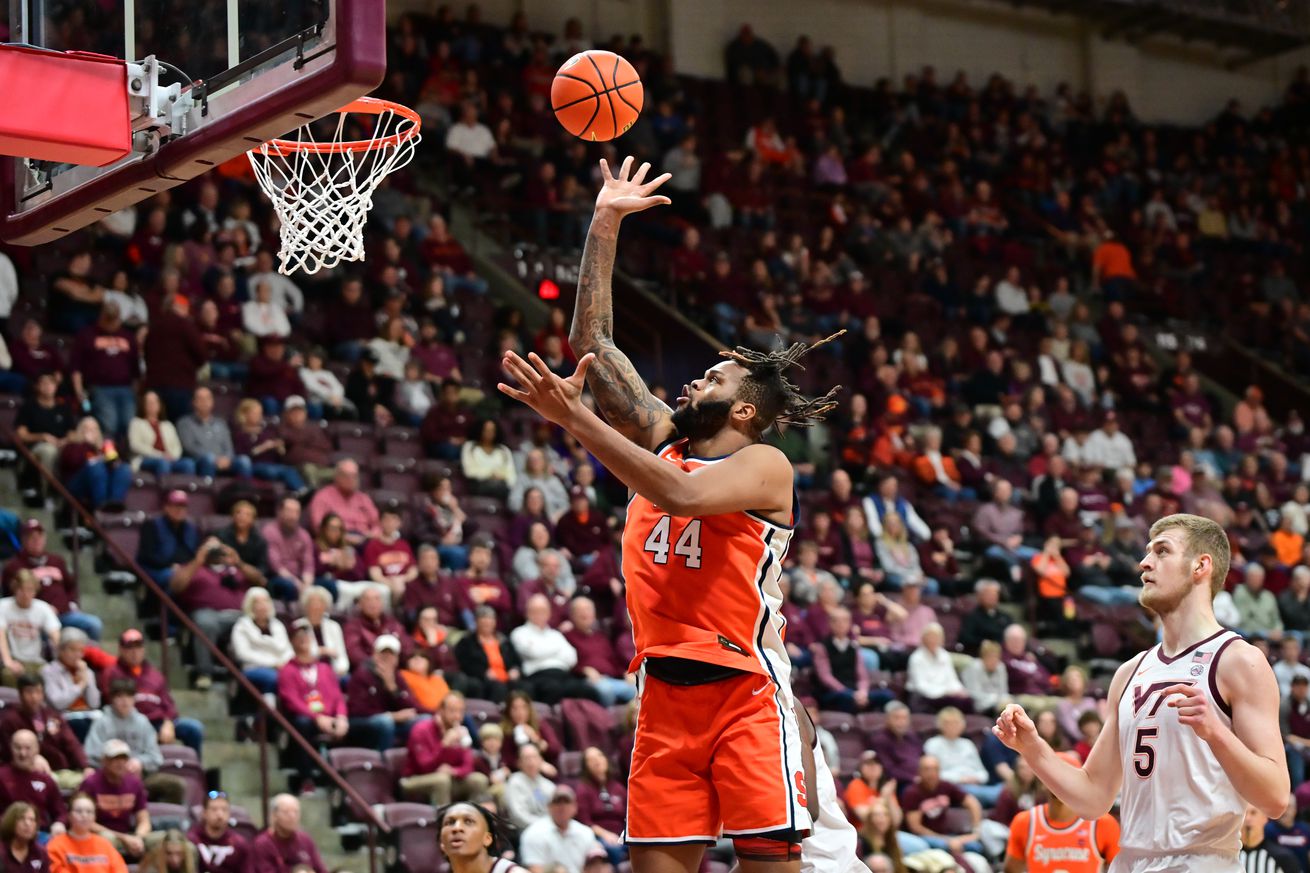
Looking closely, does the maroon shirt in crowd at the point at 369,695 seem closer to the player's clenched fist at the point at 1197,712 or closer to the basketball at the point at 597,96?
the basketball at the point at 597,96

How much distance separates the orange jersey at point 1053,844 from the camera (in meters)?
9.22

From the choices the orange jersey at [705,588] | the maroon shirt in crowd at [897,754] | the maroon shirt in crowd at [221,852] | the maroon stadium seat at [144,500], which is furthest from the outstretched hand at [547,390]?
the maroon shirt in crowd at [897,754]

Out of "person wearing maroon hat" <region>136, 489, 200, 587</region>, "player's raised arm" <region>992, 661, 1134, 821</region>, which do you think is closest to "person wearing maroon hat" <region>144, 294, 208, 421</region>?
"person wearing maroon hat" <region>136, 489, 200, 587</region>

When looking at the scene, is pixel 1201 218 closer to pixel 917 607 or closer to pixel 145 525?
pixel 917 607

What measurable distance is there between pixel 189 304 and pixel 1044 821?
7875 mm

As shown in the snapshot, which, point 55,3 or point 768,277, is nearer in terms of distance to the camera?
point 55,3

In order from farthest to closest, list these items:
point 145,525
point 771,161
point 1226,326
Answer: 1. point 1226,326
2. point 771,161
3. point 145,525

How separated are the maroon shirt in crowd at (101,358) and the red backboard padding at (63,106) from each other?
6.91m

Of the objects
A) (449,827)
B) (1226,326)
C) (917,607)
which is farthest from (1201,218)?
(449,827)

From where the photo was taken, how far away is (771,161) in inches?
818

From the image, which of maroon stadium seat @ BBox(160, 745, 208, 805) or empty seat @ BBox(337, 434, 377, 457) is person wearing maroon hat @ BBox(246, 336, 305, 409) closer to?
empty seat @ BBox(337, 434, 377, 457)

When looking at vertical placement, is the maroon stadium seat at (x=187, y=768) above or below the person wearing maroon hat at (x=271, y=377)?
below

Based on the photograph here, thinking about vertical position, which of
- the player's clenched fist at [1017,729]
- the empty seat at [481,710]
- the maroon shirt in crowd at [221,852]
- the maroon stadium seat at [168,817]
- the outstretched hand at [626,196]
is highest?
the outstretched hand at [626,196]

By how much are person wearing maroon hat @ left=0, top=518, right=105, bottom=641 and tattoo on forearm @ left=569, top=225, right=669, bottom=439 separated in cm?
631
